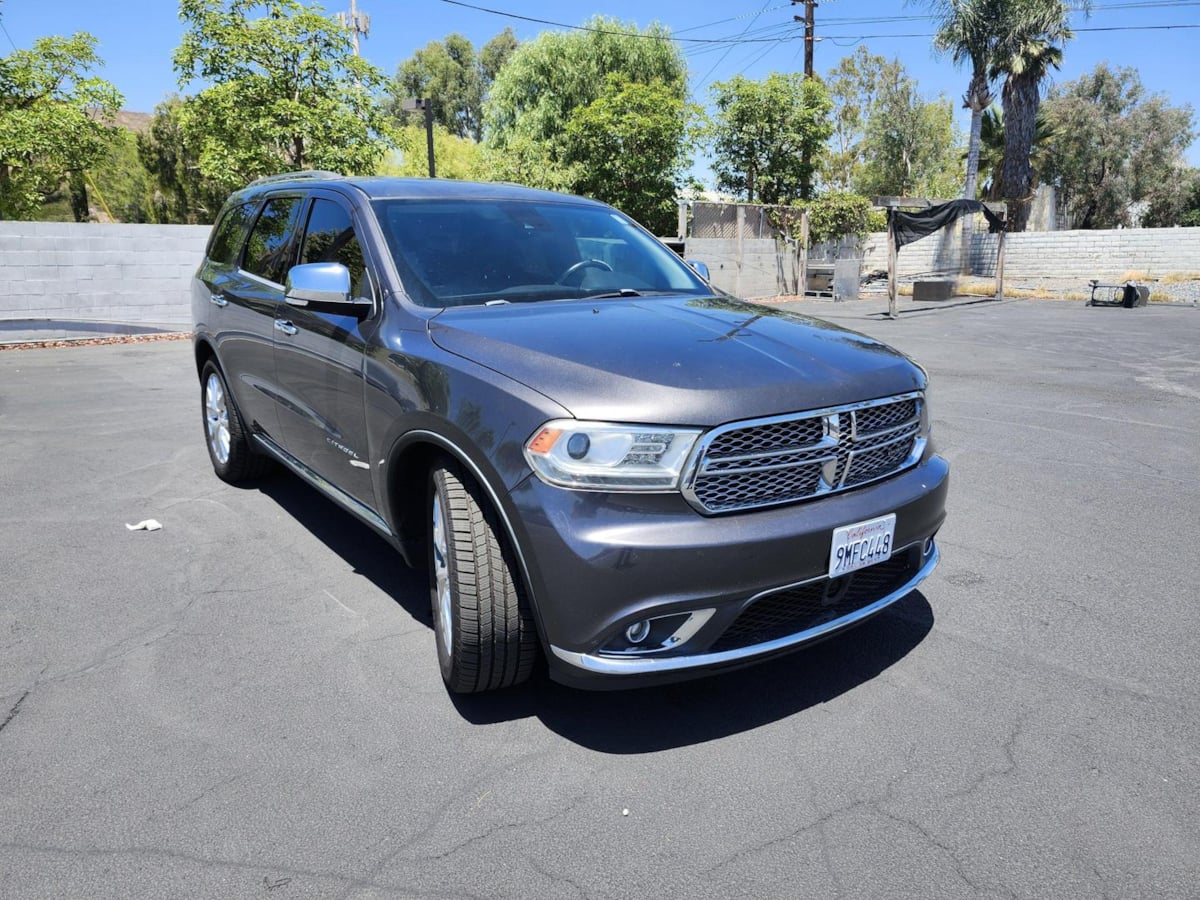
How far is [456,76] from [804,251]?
48.6 m

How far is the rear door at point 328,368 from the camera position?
141 inches

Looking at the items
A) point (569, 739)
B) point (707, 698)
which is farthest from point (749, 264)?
point (569, 739)

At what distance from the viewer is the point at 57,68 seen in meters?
18.1

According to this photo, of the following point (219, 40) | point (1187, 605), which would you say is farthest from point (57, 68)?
point (1187, 605)

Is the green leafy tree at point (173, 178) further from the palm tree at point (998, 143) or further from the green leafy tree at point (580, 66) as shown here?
the palm tree at point (998, 143)

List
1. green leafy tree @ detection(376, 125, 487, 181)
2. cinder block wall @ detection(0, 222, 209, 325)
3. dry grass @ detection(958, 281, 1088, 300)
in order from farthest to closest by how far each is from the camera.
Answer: green leafy tree @ detection(376, 125, 487, 181)
dry grass @ detection(958, 281, 1088, 300)
cinder block wall @ detection(0, 222, 209, 325)

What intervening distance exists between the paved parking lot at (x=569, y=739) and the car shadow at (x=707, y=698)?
0.01m

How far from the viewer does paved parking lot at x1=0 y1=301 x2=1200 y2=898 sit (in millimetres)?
2332

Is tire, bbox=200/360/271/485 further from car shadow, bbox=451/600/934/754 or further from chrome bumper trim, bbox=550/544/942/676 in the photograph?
chrome bumper trim, bbox=550/544/942/676

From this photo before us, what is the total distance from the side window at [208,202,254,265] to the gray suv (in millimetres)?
1580

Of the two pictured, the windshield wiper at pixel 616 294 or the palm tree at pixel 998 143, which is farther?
the palm tree at pixel 998 143

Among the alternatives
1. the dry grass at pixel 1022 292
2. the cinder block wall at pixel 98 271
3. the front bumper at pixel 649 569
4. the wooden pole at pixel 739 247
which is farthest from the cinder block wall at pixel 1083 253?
the front bumper at pixel 649 569

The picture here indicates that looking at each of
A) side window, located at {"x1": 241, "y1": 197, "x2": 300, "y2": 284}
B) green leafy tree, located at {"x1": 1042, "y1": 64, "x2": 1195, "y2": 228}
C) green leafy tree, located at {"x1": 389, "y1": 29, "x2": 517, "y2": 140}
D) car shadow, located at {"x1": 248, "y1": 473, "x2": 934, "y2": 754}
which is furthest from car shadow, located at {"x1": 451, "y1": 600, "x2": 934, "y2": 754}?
green leafy tree, located at {"x1": 389, "y1": 29, "x2": 517, "y2": 140}

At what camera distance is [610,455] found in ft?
8.36
